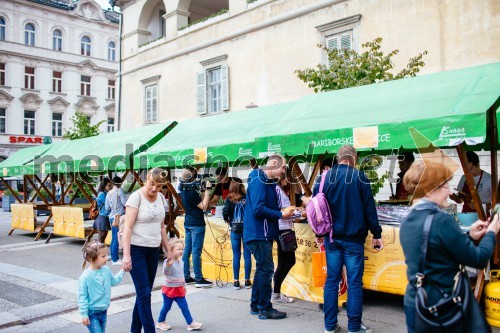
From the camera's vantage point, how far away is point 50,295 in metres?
7.27

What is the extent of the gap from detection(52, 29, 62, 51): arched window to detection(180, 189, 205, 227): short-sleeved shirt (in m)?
39.1

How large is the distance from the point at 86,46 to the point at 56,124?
307 inches

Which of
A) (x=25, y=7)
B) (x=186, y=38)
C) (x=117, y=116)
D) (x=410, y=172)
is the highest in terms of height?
(x=25, y=7)

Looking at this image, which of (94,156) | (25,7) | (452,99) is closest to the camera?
(452,99)

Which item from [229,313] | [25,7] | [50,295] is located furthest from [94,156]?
[25,7]

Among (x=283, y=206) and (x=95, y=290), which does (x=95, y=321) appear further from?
(x=283, y=206)

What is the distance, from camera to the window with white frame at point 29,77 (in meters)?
40.2

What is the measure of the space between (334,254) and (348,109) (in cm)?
263

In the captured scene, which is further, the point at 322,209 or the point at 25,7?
the point at 25,7

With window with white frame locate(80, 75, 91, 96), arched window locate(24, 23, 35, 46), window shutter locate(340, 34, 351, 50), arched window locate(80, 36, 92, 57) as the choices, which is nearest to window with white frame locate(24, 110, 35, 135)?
window with white frame locate(80, 75, 91, 96)

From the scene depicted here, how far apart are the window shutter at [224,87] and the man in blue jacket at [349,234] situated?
1384cm

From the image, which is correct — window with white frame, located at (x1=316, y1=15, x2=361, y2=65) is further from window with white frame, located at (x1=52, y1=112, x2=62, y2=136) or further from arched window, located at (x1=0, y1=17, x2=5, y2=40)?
window with white frame, located at (x1=52, y1=112, x2=62, y2=136)

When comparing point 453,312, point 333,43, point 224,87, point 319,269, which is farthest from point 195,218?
point 224,87

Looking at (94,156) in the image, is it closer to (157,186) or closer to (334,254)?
(157,186)
